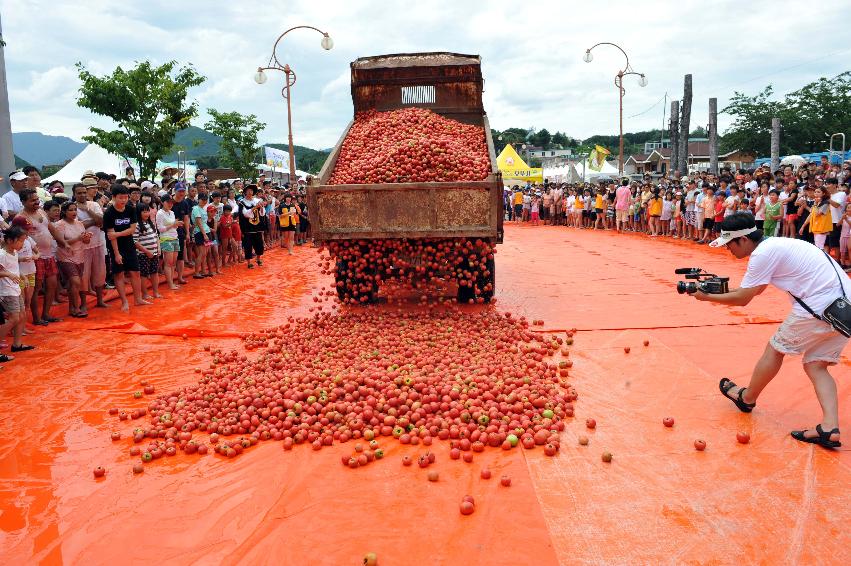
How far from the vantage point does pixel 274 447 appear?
4289mm

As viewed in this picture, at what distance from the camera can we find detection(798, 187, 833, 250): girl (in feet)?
34.8

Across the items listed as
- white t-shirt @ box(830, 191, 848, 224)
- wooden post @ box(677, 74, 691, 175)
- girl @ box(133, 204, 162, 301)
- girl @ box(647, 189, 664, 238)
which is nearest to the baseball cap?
girl @ box(133, 204, 162, 301)

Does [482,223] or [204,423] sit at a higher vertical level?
[482,223]

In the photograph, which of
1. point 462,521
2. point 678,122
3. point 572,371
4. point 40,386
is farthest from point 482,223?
point 678,122

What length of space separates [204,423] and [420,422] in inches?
68.4

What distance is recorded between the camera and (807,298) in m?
4.03

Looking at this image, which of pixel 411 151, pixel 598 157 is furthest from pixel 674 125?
pixel 411 151

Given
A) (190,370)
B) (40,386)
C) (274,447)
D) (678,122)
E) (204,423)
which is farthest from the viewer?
(678,122)

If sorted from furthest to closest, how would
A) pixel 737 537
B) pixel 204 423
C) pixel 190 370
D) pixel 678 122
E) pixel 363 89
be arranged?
pixel 678 122
pixel 363 89
pixel 190 370
pixel 204 423
pixel 737 537

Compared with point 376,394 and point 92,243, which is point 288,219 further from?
point 376,394

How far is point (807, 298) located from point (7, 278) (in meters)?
7.68

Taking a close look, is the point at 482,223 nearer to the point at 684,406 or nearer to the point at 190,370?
the point at 684,406

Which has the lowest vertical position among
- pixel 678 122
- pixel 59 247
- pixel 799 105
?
pixel 59 247

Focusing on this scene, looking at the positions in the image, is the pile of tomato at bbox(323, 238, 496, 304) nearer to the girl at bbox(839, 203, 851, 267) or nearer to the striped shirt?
the striped shirt
